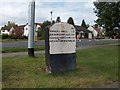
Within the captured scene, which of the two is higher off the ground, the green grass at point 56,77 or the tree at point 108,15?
the tree at point 108,15

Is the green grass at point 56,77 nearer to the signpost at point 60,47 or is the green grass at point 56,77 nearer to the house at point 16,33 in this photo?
the signpost at point 60,47

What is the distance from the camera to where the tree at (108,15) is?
33281 mm

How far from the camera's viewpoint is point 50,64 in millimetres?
9711

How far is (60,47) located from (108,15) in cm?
2450

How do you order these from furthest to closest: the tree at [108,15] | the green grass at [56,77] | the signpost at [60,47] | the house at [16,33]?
the house at [16,33]
the tree at [108,15]
the signpost at [60,47]
the green grass at [56,77]

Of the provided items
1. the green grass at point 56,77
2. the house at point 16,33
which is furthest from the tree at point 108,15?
the house at point 16,33

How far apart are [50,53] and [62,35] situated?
881 millimetres

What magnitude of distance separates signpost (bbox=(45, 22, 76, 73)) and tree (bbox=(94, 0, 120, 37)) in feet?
77.1

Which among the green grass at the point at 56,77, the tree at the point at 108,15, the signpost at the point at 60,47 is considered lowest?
the green grass at the point at 56,77

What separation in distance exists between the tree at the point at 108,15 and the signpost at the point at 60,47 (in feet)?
77.1

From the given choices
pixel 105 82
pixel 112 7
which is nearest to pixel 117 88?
pixel 105 82

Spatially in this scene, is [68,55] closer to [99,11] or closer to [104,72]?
[104,72]

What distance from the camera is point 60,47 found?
1005cm

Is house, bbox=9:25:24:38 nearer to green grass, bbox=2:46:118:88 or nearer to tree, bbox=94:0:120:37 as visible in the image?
tree, bbox=94:0:120:37
